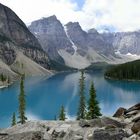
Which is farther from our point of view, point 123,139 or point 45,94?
point 45,94

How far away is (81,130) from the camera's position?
97.1 feet

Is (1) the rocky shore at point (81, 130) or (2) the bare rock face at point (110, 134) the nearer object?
(2) the bare rock face at point (110, 134)

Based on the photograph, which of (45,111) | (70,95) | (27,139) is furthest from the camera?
(70,95)

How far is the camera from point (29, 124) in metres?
32.2

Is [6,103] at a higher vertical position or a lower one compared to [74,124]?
lower

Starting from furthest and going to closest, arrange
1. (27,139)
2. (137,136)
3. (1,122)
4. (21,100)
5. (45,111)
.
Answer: (45,111) < (1,122) < (21,100) < (27,139) < (137,136)

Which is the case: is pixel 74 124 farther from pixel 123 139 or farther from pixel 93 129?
pixel 123 139

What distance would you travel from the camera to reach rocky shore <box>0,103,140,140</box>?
2659 cm

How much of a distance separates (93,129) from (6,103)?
125 meters

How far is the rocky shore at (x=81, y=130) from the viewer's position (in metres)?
26.6

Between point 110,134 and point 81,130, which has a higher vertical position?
point 110,134

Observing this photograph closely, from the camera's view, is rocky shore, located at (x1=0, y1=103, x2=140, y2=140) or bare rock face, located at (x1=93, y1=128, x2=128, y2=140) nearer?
bare rock face, located at (x1=93, y1=128, x2=128, y2=140)

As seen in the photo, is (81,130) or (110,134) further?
(81,130)

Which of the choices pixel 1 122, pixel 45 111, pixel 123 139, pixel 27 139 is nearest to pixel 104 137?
pixel 123 139
